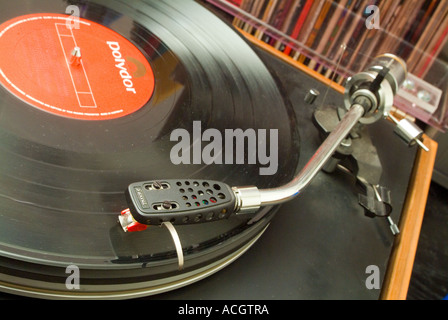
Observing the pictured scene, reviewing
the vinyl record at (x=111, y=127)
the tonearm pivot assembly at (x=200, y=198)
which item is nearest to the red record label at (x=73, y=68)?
the vinyl record at (x=111, y=127)

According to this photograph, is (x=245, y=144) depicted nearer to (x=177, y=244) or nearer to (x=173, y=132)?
(x=173, y=132)

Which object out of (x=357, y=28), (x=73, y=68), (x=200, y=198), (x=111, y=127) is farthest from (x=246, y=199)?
(x=357, y=28)

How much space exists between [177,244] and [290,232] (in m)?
0.26

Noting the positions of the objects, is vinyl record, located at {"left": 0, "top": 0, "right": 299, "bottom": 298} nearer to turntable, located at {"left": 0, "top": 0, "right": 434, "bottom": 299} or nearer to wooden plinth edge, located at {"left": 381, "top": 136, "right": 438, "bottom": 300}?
turntable, located at {"left": 0, "top": 0, "right": 434, "bottom": 299}

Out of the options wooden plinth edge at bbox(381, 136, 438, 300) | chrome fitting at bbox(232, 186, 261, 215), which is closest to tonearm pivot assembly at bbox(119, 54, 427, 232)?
chrome fitting at bbox(232, 186, 261, 215)

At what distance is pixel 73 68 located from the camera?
699 millimetres

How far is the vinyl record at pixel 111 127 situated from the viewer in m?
0.49

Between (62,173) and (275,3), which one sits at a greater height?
(275,3)

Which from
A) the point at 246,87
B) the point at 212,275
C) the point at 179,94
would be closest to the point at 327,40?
the point at 246,87

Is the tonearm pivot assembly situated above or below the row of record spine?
below

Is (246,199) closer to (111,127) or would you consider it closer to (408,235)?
(111,127)

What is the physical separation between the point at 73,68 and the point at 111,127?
12cm

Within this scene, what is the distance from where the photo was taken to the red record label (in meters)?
0.65

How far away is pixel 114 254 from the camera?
1.61 feet
